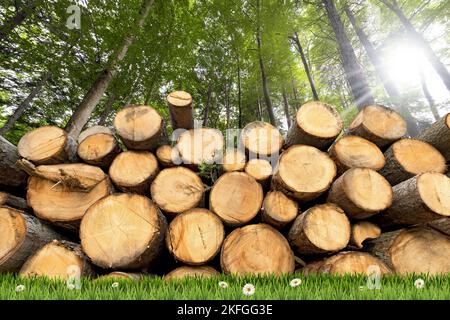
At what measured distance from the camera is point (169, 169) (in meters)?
2.57

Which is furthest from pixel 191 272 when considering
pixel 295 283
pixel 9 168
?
pixel 9 168

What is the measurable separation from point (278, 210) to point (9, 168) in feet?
8.22

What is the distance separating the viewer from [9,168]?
2.59m

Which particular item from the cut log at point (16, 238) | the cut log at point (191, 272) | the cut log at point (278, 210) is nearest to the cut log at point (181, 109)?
the cut log at point (278, 210)

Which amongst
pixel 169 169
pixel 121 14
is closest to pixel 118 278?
pixel 169 169

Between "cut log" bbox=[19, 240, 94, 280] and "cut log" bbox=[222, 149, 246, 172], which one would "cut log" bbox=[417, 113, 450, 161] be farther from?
"cut log" bbox=[19, 240, 94, 280]

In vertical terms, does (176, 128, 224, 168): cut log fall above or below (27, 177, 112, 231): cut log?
above

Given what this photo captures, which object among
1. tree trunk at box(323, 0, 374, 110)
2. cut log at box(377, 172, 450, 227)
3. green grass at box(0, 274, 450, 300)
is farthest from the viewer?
tree trunk at box(323, 0, 374, 110)

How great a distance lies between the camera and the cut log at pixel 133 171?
2.52m

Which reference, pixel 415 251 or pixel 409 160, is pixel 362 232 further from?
pixel 409 160

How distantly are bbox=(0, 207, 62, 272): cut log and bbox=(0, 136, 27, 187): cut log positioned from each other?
50 centimetres

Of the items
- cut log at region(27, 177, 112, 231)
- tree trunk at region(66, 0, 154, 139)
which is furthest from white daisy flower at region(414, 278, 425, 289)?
tree trunk at region(66, 0, 154, 139)

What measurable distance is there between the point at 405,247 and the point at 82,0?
7198 millimetres

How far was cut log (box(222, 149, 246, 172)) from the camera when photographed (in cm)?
267
